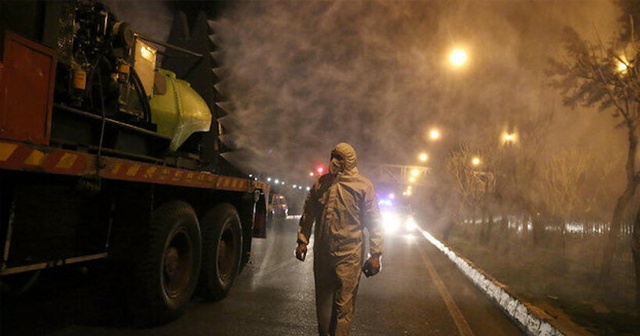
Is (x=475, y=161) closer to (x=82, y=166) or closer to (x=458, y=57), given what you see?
(x=458, y=57)

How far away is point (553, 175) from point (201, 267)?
598 inches

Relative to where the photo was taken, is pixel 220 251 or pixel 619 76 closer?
pixel 220 251

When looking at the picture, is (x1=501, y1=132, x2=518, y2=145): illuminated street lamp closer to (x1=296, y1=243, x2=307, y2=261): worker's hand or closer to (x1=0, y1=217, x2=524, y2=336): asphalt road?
(x1=0, y1=217, x2=524, y2=336): asphalt road

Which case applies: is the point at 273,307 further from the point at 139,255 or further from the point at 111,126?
the point at 111,126

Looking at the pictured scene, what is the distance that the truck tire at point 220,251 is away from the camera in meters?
7.01

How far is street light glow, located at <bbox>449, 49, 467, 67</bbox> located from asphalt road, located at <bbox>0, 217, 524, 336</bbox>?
219 inches

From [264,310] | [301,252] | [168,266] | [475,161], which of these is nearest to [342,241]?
[301,252]

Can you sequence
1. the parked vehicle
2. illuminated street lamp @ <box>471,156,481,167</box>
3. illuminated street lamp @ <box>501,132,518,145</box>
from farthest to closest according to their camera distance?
illuminated street lamp @ <box>471,156,481,167</box> → illuminated street lamp @ <box>501,132,518,145</box> → the parked vehicle

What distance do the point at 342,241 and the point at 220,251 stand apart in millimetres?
3529

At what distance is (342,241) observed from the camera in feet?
15.0

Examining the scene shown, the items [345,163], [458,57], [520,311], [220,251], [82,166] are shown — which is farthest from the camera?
[458,57]

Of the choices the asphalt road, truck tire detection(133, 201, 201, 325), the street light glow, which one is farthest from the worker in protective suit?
the street light glow

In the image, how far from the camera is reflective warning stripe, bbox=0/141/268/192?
3.64 metres

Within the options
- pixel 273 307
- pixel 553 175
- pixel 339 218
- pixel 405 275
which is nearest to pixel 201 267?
pixel 273 307
